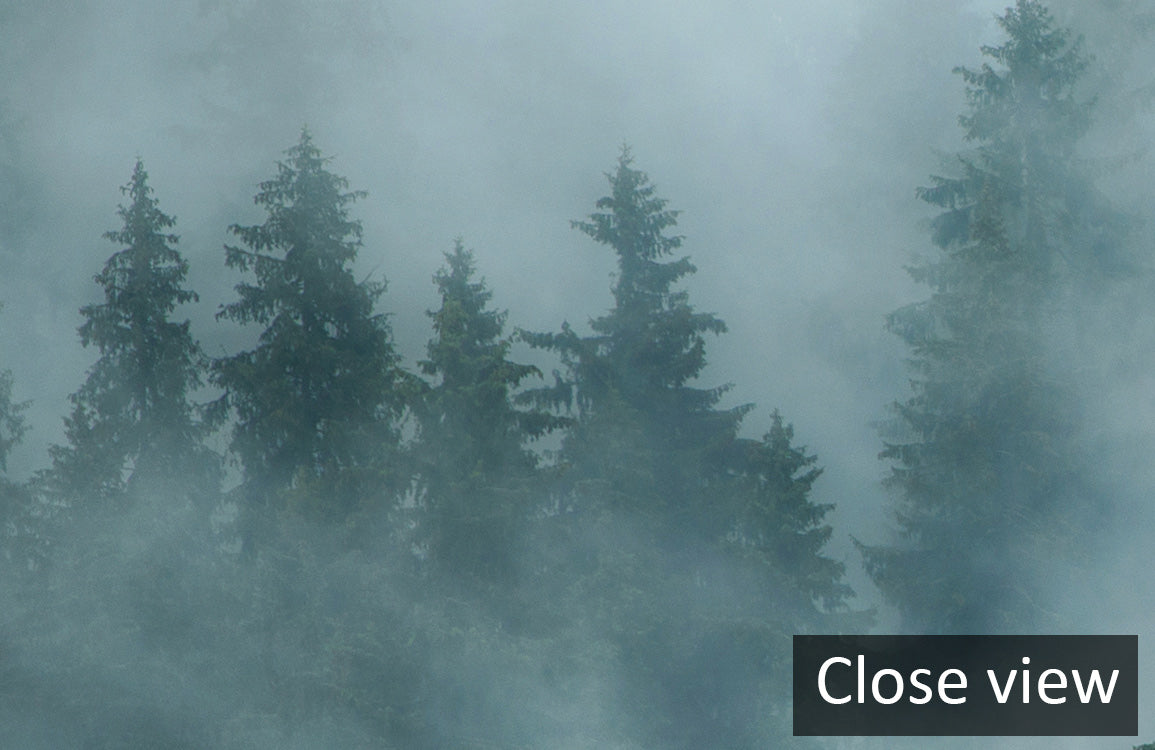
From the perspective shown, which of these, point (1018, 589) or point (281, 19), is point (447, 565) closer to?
point (1018, 589)

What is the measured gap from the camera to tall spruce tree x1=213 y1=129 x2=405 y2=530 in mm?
26672

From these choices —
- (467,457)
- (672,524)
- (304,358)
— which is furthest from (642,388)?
(304,358)

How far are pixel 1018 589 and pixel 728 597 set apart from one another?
5970 millimetres

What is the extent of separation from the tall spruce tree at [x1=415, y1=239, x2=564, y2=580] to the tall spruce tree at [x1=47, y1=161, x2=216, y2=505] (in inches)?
217

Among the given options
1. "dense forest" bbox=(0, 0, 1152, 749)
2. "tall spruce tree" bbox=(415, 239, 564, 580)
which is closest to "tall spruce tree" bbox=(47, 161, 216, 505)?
"dense forest" bbox=(0, 0, 1152, 749)

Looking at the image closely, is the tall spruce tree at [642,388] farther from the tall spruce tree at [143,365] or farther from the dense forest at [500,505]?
the tall spruce tree at [143,365]

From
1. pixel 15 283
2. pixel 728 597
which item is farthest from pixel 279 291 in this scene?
pixel 15 283
